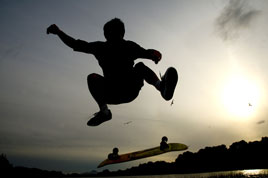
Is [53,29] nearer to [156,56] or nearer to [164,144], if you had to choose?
[156,56]

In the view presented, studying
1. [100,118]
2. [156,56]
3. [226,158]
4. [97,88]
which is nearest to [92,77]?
[97,88]

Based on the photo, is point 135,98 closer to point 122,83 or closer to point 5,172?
point 122,83

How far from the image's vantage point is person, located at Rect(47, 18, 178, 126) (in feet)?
13.6

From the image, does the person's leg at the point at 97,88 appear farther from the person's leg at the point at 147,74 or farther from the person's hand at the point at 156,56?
the person's hand at the point at 156,56

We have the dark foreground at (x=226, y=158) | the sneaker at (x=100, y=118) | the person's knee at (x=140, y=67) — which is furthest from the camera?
the dark foreground at (x=226, y=158)

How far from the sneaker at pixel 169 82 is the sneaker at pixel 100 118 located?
137 cm

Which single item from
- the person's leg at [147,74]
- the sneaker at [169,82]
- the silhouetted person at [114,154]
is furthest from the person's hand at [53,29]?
the silhouetted person at [114,154]

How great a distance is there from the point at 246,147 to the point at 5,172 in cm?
13115

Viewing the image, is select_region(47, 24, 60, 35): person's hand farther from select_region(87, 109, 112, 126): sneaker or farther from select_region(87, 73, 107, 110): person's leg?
select_region(87, 109, 112, 126): sneaker

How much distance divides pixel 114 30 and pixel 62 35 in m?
1.03

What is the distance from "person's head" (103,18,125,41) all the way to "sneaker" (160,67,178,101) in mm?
1188

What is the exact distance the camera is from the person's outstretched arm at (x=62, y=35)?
4.20 metres

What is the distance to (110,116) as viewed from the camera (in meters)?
4.89

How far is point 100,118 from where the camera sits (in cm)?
A: 485
